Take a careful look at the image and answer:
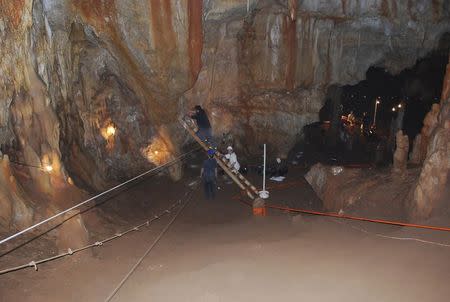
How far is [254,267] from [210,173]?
220 inches

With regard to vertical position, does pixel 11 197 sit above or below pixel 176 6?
below

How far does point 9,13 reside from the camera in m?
6.04

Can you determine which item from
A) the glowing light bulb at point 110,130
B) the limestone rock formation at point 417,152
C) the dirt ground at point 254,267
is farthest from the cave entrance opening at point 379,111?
the dirt ground at point 254,267

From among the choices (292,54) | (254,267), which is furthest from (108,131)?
(254,267)

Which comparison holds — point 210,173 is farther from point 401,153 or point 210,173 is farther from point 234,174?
point 401,153

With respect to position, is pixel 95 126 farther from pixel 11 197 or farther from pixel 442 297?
pixel 442 297

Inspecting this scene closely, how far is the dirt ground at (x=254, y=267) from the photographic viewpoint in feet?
14.5

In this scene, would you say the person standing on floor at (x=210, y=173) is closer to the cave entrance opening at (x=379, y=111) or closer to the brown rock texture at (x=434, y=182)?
the brown rock texture at (x=434, y=182)

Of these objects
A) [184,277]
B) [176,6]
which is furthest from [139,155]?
[184,277]

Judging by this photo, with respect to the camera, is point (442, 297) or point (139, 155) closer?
point (442, 297)

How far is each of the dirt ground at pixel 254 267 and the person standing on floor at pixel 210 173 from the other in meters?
2.71

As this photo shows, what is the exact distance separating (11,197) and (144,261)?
101 inches

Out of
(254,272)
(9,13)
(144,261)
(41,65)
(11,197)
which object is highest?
(9,13)

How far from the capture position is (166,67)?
10.3 metres
